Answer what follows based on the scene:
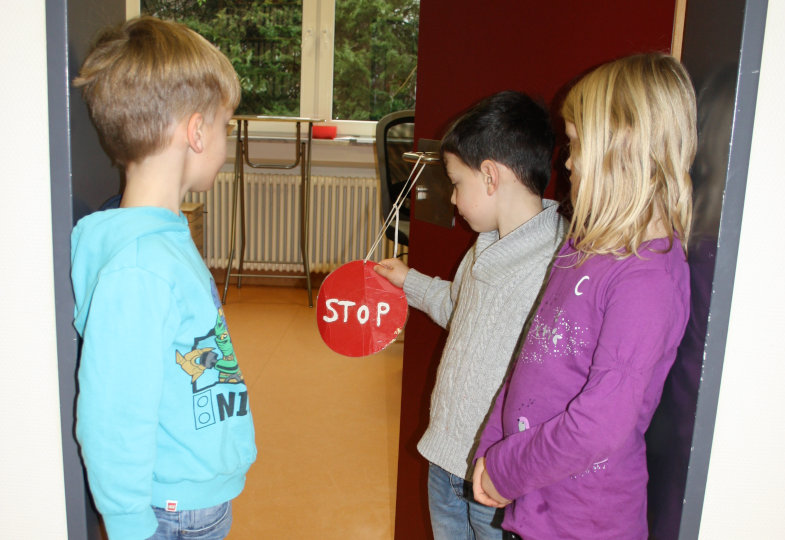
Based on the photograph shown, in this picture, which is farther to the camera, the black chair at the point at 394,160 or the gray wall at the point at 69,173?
the black chair at the point at 394,160

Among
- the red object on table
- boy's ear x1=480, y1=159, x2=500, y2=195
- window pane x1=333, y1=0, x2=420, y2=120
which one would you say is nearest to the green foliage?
window pane x1=333, y1=0, x2=420, y2=120

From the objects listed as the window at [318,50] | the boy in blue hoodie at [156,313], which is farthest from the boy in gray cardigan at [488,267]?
the window at [318,50]

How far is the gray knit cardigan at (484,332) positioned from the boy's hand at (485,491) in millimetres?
151

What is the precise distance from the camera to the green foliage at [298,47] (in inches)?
176

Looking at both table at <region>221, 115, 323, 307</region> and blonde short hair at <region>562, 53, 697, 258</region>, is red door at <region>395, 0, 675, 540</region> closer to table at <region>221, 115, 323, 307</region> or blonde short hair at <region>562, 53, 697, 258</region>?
blonde short hair at <region>562, 53, 697, 258</region>

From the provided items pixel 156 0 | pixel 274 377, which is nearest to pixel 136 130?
pixel 274 377

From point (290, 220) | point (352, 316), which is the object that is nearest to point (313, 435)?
point (352, 316)

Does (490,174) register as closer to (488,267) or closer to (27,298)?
(488,267)

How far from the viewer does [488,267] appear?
3.61 ft

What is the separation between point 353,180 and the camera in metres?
4.33

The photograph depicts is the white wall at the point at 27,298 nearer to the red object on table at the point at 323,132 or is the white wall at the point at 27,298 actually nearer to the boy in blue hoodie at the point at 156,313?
the boy in blue hoodie at the point at 156,313

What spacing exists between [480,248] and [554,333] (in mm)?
335

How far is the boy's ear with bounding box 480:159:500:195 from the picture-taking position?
1119 millimetres

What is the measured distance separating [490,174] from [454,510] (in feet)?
1.87
